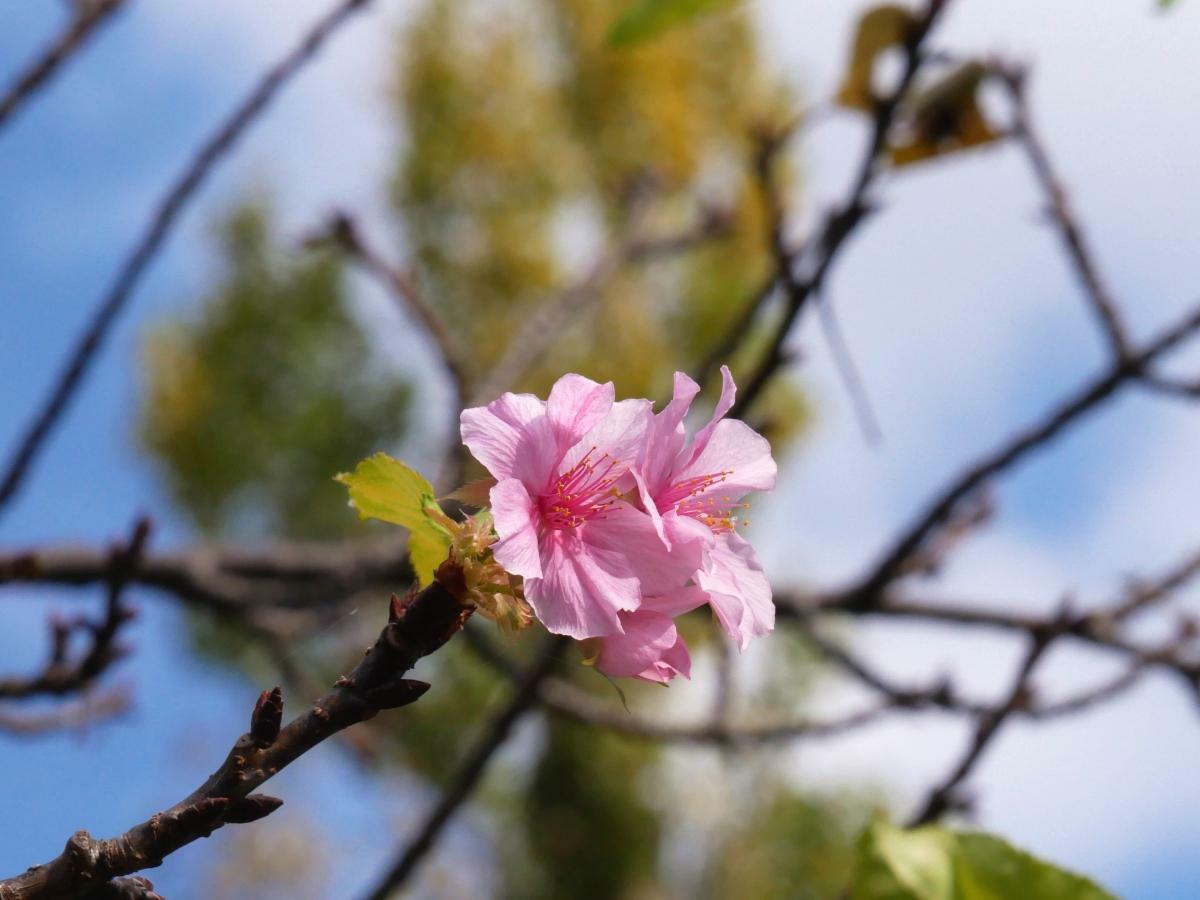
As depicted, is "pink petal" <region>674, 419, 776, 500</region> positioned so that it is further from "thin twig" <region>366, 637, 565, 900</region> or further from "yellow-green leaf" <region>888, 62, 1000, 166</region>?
"yellow-green leaf" <region>888, 62, 1000, 166</region>

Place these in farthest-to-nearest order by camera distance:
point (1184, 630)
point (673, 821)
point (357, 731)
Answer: point (673, 821) → point (357, 731) → point (1184, 630)

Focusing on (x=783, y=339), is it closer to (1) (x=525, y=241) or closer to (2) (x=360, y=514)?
(2) (x=360, y=514)

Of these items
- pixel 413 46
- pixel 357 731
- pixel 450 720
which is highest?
pixel 413 46

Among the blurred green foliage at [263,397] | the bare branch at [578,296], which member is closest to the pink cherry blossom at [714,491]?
the bare branch at [578,296]

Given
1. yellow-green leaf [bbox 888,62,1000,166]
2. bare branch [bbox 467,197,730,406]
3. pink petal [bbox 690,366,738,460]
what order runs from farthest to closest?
bare branch [bbox 467,197,730,406], yellow-green leaf [bbox 888,62,1000,166], pink petal [bbox 690,366,738,460]

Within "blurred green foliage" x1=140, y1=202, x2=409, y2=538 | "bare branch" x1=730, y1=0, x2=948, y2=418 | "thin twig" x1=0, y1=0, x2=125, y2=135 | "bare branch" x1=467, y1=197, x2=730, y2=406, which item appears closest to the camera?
"bare branch" x1=730, y1=0, x2=948, y2=418

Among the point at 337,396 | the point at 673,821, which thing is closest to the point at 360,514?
the point at 673,821

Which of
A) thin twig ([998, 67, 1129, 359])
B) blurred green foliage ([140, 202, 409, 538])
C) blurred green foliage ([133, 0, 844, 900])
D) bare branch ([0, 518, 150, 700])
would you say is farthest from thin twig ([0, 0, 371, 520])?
blurred green foliage ([140, 202, 409, 538])
